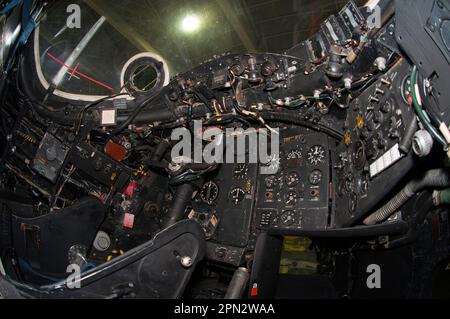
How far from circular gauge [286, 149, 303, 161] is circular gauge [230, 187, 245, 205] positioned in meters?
0.66

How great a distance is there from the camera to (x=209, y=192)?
3.80m

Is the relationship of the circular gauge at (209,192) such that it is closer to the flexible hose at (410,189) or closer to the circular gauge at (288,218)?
the circular gauge at (288,218)

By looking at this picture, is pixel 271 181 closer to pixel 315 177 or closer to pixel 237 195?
pixel 237 195

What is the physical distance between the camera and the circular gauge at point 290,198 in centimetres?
305

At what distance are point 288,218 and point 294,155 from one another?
0.68 meters

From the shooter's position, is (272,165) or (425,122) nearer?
(425,122)

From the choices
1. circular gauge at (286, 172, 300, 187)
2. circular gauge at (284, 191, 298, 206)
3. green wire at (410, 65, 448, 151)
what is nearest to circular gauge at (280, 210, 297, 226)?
circular gauge at (284, 191, 298, 206)

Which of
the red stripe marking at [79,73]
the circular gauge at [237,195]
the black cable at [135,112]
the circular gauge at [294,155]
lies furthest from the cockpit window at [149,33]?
the circular gauge at [237,195]

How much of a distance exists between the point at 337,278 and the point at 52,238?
3.32 meters

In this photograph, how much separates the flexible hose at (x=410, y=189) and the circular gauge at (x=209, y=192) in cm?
185

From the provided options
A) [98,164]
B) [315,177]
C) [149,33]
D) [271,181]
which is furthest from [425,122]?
[149,33]

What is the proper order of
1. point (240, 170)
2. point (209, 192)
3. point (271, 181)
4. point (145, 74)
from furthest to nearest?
point (209, 192) → point (240, 170) → point (145, 74) → point (271, 181)

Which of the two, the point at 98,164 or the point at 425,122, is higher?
the point at 98,164
